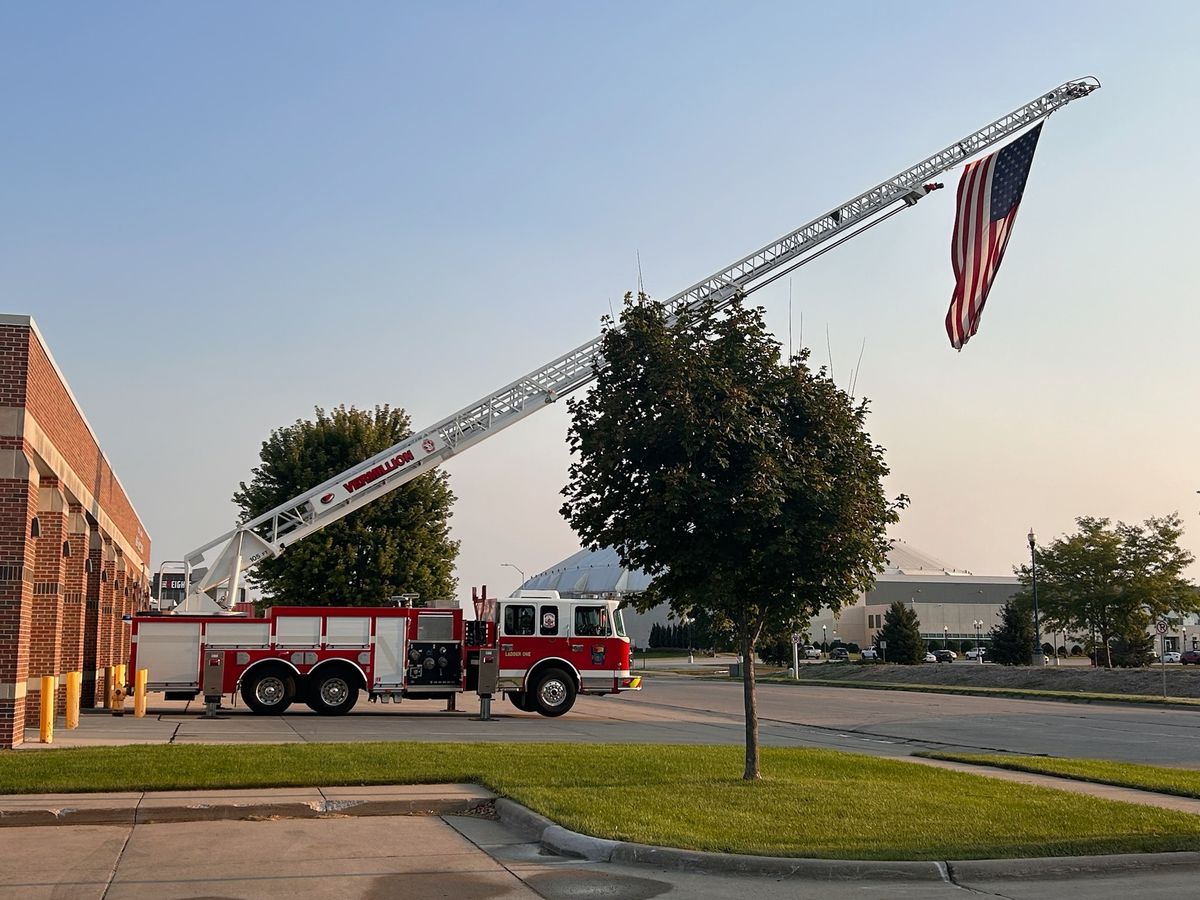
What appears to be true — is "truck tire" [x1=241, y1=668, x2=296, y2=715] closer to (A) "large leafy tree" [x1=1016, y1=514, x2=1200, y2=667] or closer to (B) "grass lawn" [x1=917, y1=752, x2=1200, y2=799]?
(B) "grass lawn" [x1=917, y1=752, x2=1200, y2=799]

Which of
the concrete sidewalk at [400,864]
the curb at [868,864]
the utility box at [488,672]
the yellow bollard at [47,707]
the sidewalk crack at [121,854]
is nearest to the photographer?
the sidewalk crack at [121,854]

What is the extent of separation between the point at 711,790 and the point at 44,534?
1309cm

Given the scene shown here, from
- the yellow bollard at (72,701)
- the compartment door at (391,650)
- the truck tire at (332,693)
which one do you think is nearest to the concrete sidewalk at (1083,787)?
the compartment door at (391,650)

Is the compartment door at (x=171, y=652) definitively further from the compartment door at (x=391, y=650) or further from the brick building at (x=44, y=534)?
the compartment door at (x=391, y=650)

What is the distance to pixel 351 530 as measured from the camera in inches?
1604

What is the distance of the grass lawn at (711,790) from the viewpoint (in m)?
10.1

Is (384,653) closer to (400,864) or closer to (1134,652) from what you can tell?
(400,864)

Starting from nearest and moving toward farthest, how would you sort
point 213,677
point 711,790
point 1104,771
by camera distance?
point 711,790, point 1104,771, point 213,677

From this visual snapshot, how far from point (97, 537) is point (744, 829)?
65.6ft

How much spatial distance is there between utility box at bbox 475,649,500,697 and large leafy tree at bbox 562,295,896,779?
11723mm

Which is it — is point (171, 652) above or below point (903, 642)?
above

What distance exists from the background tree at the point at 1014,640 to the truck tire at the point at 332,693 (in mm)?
48292

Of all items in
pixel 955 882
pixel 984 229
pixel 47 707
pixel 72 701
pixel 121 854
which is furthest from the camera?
pixel 72 701

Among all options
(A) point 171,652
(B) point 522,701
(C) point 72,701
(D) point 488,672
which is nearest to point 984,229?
(D) point 488,672
